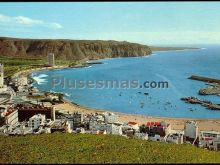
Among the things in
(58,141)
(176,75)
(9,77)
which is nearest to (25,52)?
(9,77)

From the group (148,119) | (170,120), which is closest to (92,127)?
(148,119)

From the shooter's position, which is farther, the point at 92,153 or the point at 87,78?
the point at 87,78

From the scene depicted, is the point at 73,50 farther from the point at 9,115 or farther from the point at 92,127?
the point at 92,127

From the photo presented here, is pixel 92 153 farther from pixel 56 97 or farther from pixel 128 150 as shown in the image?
pixel 56 97

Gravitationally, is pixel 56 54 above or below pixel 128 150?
above

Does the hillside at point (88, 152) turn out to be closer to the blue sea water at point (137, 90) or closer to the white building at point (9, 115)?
the white building at point (9, 115)

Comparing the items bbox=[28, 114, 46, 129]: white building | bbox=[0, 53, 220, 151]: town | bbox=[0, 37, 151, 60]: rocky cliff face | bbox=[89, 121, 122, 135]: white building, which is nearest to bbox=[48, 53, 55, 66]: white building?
bbox=[0, 37, 151, 60]: rocky cliff face
